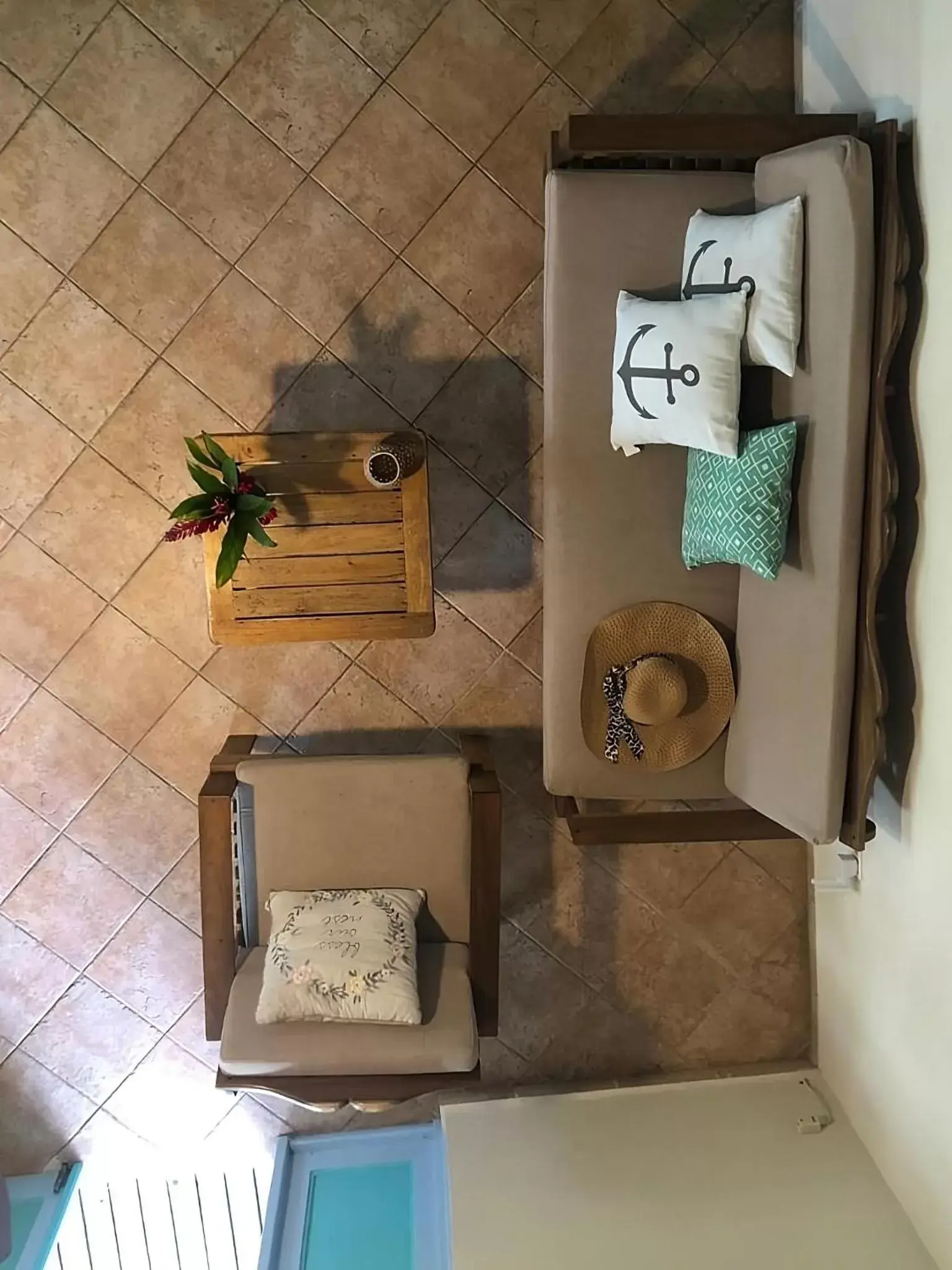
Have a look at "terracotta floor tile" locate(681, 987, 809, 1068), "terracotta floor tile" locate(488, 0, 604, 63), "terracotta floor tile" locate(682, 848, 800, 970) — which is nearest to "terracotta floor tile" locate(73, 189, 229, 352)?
"terracotta floor tile" locate(488, 0, 604, 63)

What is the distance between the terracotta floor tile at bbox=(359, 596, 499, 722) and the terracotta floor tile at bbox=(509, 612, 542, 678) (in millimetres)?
57

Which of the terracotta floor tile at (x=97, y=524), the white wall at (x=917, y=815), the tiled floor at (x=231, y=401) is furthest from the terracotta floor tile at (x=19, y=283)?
the white wall at (x=917, y=815)

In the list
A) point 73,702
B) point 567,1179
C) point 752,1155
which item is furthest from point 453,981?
point 73,702

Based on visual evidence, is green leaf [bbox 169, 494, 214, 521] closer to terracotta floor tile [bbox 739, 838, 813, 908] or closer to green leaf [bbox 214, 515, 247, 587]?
green leaf [bbox 214, 515, 247, 587]

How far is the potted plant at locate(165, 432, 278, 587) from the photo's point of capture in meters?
2.16

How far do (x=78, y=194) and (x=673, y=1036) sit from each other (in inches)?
108

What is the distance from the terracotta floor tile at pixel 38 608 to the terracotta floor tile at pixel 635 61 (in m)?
1.80

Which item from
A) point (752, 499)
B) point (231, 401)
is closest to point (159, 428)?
point (231, 401)

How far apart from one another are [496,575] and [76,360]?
1.20 meters

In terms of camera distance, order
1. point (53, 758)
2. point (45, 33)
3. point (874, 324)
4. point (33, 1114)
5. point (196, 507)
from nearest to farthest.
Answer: point (874, 324), point (196, 507), point (45, 33), point (53, 758), point (33, 1114)

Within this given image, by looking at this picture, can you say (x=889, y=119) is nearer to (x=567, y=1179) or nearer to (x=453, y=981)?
(x=453, y=981)

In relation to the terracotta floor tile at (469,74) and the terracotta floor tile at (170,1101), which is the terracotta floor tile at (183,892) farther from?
the terracotta floor tile at (469,74)

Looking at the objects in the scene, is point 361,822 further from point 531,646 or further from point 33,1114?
point 33,1114

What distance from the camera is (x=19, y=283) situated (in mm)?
2496
